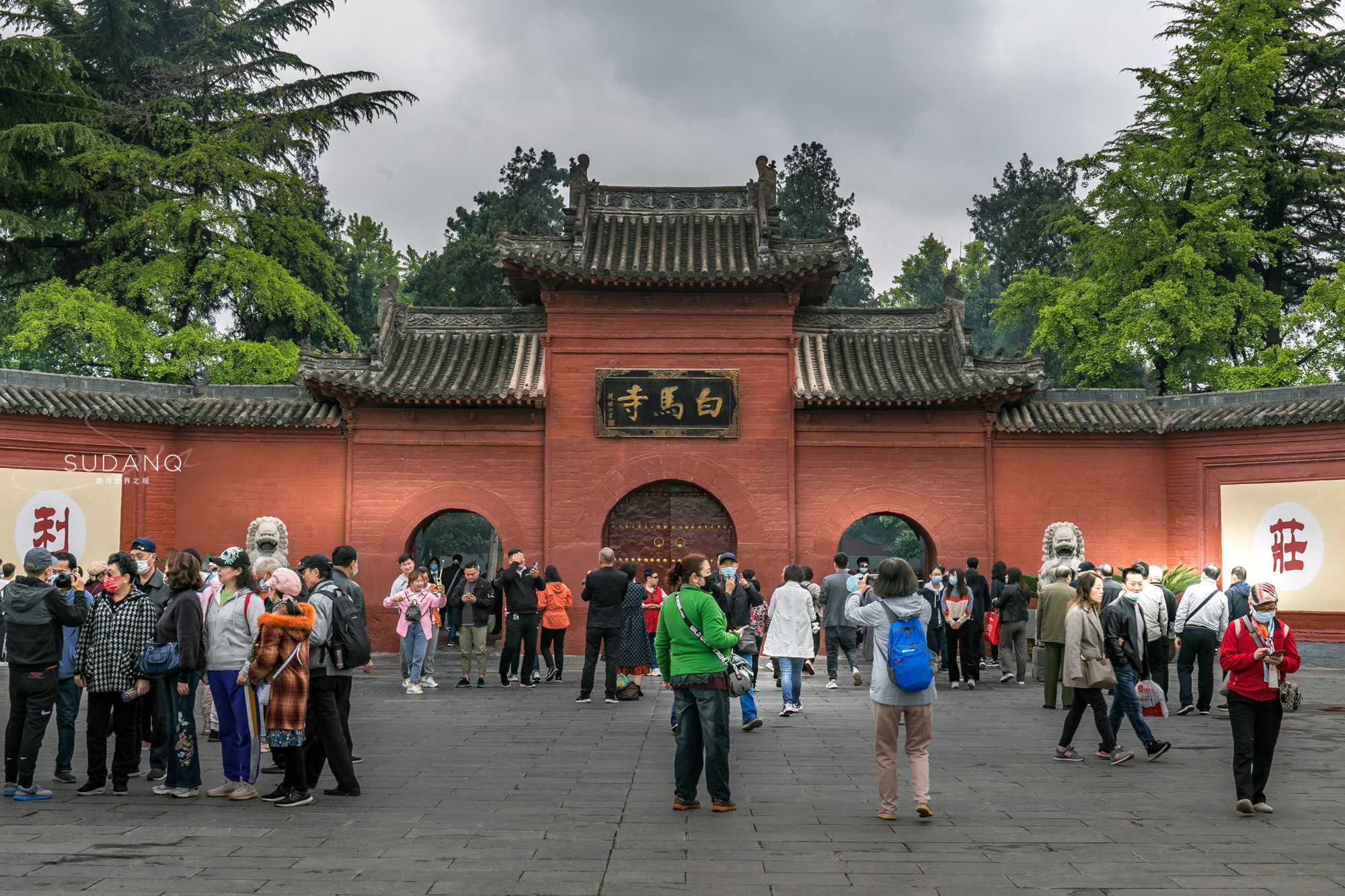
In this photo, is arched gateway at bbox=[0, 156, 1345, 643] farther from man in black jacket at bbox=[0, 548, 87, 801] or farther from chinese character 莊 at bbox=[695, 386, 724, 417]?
man in black jacket at bbox=[0, 548, 87, 801]

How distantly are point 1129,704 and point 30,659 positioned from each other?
801 centimetres

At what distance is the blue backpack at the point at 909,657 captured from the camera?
6387 millimetres

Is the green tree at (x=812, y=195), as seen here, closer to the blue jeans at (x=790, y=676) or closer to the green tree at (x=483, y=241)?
the green tree at (x=483, y=241)

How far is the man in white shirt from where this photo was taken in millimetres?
11266

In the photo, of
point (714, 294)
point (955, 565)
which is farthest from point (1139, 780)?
point (714, 294)

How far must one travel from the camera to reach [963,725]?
1023cm

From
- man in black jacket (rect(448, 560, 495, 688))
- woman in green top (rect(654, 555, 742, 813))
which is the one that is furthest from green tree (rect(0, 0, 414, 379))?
woman in green top (rect(654, 555, 742, 813))

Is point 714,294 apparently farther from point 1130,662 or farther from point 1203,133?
point 1203,133

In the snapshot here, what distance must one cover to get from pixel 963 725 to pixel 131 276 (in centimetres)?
2019

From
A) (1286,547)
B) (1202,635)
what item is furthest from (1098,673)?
(1286,547)

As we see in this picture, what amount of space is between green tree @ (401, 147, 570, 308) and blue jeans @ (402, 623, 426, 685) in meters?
16.3

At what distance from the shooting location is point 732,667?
701cm

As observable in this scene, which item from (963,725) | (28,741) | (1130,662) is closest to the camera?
(28,741)

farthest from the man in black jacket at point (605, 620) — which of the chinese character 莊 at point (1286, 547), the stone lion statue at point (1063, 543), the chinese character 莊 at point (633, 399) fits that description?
the chinese character 莊 at point (1286, 547)
